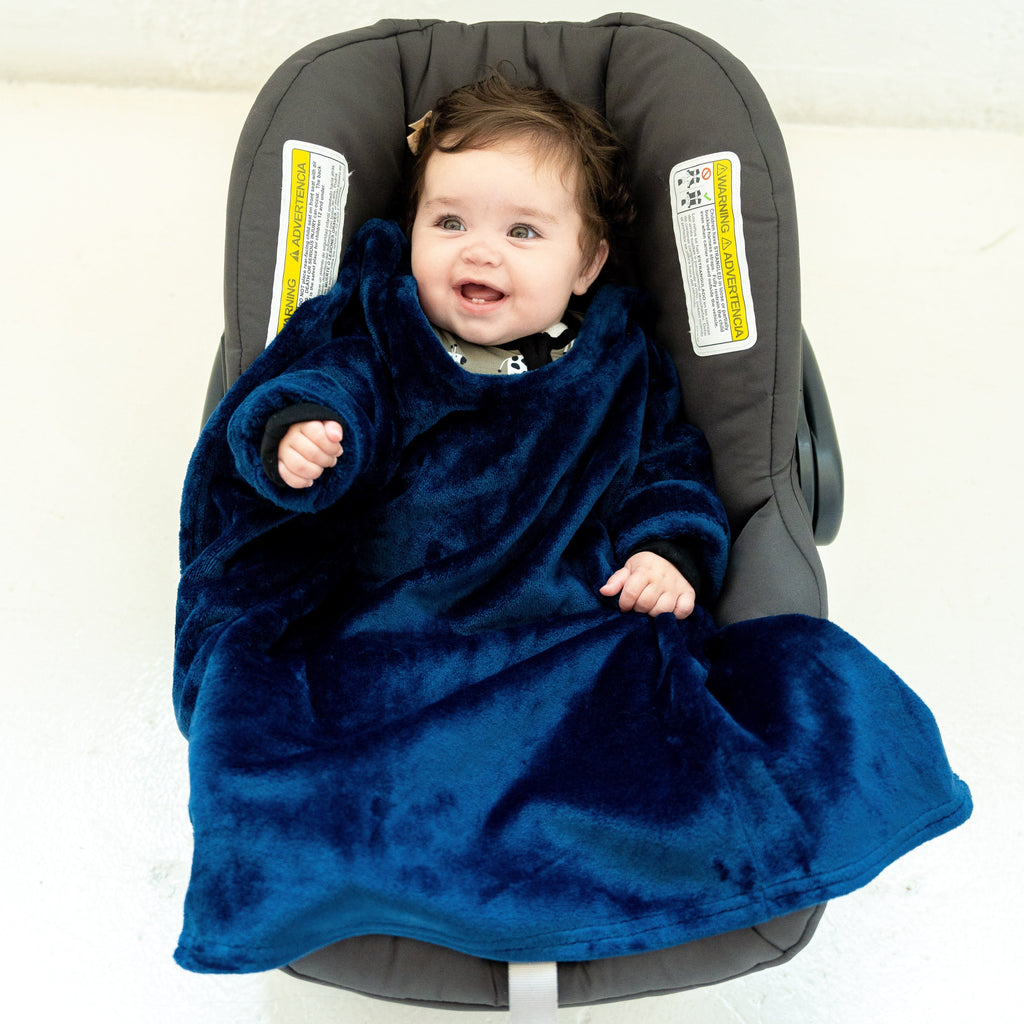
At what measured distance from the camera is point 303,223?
3.59ft

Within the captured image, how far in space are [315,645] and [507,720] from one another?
21 cm

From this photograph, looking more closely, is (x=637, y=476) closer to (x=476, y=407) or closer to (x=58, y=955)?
(x=476, y=407)

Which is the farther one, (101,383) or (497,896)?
(101,383)

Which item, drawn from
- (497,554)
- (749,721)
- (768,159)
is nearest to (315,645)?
(497,554)

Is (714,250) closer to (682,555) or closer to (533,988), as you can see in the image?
(682,555)

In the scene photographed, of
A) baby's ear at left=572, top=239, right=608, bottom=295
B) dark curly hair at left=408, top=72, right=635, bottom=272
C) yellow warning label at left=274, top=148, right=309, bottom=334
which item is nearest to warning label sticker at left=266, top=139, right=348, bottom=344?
Answer: yellow warning label at left=274, top=148, right=309, bottom=334

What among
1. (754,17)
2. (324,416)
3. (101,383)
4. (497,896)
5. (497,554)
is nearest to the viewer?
(497,896)

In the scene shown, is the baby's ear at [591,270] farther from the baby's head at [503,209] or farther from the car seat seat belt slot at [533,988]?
the car seat seat belt slot at [533,988]

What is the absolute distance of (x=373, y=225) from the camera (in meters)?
1.14

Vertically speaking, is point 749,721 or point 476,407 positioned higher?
point 476,407

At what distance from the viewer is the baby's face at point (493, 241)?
3.56ft

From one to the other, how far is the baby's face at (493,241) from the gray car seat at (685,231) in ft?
0.33

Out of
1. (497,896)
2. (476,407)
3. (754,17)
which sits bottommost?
(497,896)

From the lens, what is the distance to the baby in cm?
108
